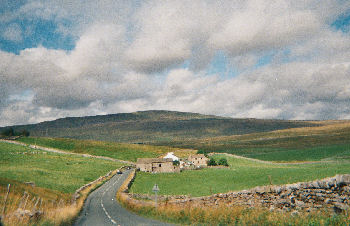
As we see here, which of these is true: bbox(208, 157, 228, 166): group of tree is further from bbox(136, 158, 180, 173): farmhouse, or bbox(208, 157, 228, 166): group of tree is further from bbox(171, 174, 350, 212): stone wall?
bbox(171, 174, 350, 212): stone wall

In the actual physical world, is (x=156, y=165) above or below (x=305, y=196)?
below

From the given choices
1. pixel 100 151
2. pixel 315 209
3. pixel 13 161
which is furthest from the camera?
pixel 100 151

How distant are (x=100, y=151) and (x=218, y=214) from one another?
129 metres

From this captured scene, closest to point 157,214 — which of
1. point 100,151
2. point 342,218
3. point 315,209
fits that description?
point 315,209

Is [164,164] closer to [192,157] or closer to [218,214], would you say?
[192,157]

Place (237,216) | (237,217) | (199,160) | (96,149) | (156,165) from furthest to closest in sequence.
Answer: (96,149) < (199,160) < (156,165) < (237,216) < (237,217)

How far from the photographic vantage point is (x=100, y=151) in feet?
454

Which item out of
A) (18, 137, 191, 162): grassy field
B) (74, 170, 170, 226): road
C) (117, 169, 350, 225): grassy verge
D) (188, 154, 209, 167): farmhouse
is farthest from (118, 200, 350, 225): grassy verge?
(18, 137, 191, 162): grassy field

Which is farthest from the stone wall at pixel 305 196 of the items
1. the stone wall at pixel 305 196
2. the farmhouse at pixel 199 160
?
the farmhouse at pixel 199 160

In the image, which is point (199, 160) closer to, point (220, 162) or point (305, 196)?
point (220, 162)

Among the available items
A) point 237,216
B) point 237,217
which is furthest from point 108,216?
point 237,217

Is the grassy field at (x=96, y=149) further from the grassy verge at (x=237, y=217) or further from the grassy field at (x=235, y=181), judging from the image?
the grassy verge at (x=237, y=217)

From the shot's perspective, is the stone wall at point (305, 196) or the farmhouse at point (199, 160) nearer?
the stone wall at point (305, 196)

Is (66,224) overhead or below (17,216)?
below
